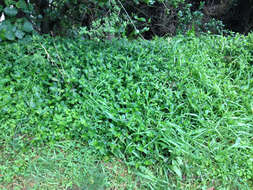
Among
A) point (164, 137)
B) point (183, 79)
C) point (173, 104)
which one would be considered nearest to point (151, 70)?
point (183, 79)

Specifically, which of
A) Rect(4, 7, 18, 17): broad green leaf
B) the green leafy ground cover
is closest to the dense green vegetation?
Rect(4, 7, 18, 17): broad green leaf

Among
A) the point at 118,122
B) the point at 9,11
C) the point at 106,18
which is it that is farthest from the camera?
the point at 106,18

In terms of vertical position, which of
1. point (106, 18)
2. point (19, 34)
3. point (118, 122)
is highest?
point (106, 18)

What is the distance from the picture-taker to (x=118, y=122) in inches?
85.6

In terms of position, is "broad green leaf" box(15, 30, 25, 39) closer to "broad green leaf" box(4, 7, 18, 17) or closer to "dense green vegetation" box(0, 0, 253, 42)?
"dense green vegetation" box(0, 0, 253, 42)

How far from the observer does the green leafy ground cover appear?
1.96 meters

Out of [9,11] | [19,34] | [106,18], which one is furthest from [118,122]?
A: [9,11]

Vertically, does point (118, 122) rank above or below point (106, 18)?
below

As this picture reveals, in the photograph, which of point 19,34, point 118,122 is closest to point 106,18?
point 19,34

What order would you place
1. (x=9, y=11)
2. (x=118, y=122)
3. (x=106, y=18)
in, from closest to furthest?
(x=118, y=122)
(x=9, y=11)
(x=106, y=18)

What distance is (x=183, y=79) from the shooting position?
9.16 ft

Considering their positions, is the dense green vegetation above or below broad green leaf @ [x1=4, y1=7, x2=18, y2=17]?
below

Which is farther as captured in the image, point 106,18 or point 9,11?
point 106,18

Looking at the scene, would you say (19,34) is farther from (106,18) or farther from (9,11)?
(106,18)
